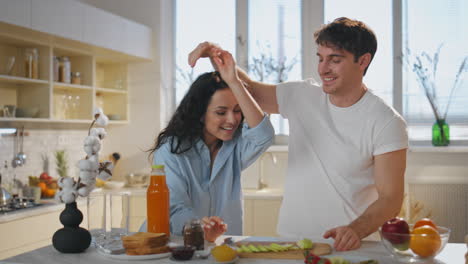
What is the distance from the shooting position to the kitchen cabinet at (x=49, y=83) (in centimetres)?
417

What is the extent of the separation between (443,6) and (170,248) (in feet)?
13.7

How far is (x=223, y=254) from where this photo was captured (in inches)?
66.0

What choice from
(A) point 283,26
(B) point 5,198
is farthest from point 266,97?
(A) point 283,26

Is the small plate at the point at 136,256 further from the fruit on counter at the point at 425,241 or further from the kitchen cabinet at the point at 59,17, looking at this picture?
the kitchen cabinet at the point at 59,17

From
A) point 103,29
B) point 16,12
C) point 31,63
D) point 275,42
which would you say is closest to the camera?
point 16,12

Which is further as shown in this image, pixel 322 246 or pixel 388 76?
pixel 388 76

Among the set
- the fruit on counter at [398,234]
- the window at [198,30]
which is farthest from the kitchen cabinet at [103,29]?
the fruit on counter at [398,234]

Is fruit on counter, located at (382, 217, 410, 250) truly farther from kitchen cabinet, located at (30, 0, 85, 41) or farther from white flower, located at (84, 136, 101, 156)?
kitchen cabinet, located at (30, 0, 85, 41)

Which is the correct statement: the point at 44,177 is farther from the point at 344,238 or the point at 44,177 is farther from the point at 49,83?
the point at 344,238

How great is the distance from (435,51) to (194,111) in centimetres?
339

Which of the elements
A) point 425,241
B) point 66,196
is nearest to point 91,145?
A: point 66,196

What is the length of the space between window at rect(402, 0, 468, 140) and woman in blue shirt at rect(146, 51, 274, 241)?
316 cm

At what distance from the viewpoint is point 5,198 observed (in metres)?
3.75

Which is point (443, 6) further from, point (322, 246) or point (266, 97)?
point (322, 246)
